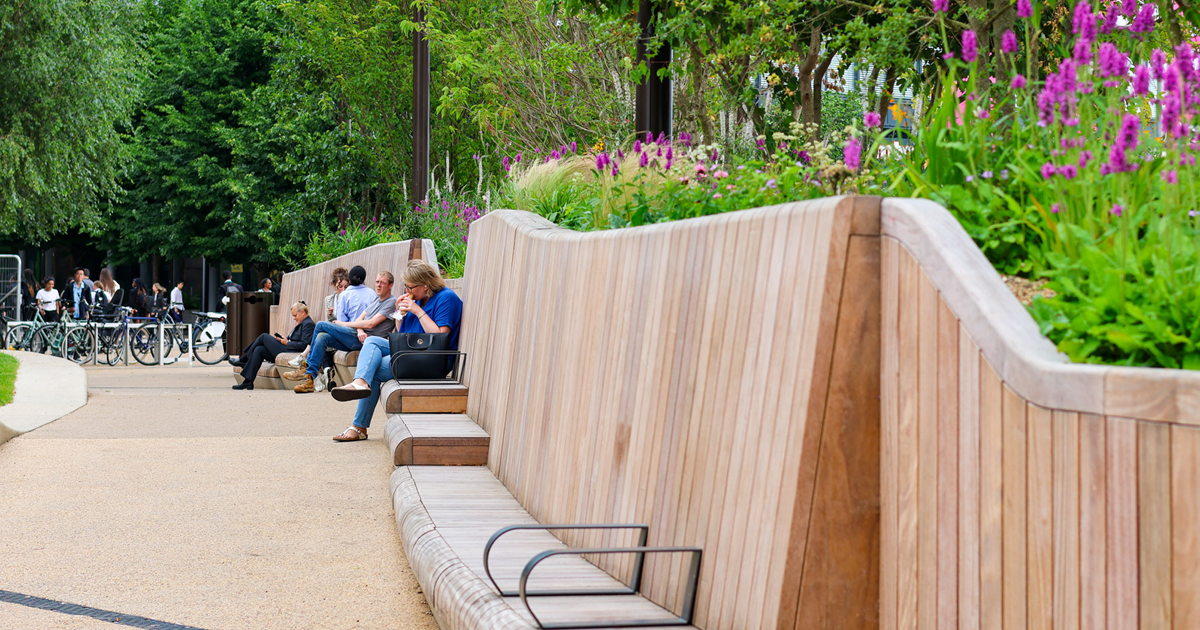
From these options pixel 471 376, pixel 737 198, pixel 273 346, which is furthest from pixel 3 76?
pixel 737 198

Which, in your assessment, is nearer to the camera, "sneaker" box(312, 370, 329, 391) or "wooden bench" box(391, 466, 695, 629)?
"wooden bench" box(391, 466, 695, 629)

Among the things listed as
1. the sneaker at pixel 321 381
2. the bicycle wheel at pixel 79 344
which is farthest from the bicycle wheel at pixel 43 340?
the sneaker at pixel 321 381

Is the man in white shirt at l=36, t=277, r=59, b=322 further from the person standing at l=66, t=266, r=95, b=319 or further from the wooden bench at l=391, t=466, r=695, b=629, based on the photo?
the wooden bench at l=391, t=466, r=695, b=629

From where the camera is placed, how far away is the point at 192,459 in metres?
8.51

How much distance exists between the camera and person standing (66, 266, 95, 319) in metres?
24.3

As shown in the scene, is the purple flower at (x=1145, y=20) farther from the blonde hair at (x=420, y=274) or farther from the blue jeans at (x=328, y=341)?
the blue jeans at (x=328, y=341)

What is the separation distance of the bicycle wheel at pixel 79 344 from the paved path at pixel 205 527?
42.3ft

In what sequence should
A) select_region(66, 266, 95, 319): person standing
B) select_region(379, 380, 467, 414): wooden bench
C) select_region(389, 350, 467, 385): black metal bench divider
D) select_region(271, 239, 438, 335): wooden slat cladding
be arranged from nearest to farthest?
select_region(379, 380, 467, 414): wooden bench < select_region(389, 350, 467, 385): black metal bench divider < select_region(271, 239, 438, 335): wooden slat cladding < select_region(66, 266, 95, 319): person standing

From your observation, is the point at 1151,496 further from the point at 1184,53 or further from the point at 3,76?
the point at 3,76

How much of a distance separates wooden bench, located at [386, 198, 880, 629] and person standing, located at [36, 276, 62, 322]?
2059 cm

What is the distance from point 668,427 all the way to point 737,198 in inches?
50.0

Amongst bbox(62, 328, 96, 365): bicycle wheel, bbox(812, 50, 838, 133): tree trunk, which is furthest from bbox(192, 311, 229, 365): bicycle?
bbox(812, 50, 838, 133): tree trunk

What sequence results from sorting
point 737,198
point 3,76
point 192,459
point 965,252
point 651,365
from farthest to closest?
point 3,76
point 192,459
point 737,198
point 651,365
point 965,252

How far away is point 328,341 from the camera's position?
1309 cm
